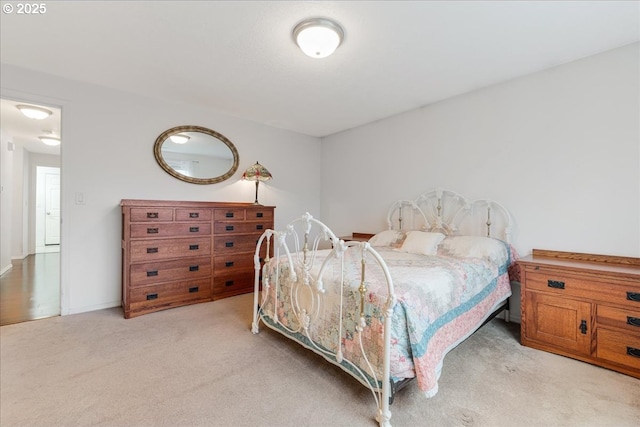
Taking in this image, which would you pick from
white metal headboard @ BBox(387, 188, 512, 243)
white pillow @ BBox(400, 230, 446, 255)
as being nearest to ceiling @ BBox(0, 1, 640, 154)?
white metal headboard @ BBox(387, 188, 512, 243)

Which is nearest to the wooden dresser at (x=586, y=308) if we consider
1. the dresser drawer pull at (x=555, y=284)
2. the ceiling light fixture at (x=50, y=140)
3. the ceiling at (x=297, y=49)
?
the dresser drawer pull at (x=555, y=284)

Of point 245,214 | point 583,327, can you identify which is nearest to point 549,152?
point 583,327

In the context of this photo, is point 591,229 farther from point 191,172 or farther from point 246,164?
point 191,172

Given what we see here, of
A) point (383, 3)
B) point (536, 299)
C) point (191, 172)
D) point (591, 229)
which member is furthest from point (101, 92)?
point (591, 229)

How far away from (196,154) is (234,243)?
50.9 inches

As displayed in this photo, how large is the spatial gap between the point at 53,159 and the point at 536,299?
9308mm

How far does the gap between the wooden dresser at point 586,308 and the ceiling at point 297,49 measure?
5.81 ft

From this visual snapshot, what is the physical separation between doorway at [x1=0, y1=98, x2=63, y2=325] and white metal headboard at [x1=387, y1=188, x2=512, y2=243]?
12.6ft

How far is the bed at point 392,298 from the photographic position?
1.41 meters

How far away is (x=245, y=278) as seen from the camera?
11.7ft

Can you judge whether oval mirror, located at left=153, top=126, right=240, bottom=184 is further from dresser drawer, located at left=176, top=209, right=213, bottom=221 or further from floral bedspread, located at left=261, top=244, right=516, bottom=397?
floral bedspread, located at left=261, top=244, right=516, bottom=397

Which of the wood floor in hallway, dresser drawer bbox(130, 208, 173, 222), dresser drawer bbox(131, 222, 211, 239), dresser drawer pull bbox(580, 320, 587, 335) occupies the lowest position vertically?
the wood floor in hallway

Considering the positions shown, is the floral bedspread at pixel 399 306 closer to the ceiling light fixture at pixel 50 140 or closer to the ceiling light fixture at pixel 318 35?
the ceiling light fixture at pixel 318 35

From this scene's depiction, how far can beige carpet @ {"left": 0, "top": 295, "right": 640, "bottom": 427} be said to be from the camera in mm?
1438
